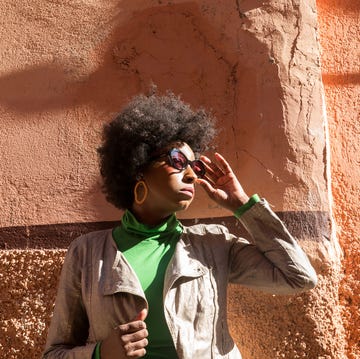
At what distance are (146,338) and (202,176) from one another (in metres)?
0.56

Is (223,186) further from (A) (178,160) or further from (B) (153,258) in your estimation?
(B) (153,258)

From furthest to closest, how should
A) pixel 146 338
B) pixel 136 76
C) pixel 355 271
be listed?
pixel 136 76, pixel 355 271, pixel 146 338

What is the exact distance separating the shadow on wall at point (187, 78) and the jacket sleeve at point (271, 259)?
714mm

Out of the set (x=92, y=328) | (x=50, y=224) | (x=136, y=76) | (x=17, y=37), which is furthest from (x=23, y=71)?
(x=92, y=328)

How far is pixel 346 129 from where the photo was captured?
10.6 feet

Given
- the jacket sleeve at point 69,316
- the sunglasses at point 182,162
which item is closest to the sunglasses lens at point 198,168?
the sunglasses at point 182,162

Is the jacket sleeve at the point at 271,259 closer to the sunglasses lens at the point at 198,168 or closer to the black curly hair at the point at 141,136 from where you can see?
the sunglasses lens at the point at 198,168

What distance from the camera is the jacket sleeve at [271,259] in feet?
7.41

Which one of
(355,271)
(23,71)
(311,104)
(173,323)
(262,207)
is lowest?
(355,271)

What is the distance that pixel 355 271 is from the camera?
2975mm

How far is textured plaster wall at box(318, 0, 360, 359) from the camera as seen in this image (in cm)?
295

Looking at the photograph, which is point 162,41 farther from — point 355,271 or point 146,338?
point 146,338

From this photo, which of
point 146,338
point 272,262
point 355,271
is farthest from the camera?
point 355,271

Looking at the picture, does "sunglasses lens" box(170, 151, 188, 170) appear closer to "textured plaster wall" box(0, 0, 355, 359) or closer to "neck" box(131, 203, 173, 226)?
"neck" box(131, 203, 173, 226)
